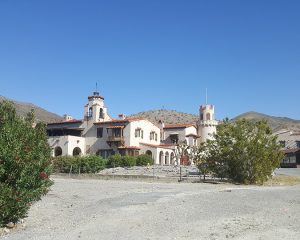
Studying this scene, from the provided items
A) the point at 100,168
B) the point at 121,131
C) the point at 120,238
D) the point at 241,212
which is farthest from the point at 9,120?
the point at 121,131

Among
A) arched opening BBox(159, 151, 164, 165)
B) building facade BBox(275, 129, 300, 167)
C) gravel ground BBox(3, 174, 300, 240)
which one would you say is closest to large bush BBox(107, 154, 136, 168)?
arched opening BBox(159, 151, 164, 165)

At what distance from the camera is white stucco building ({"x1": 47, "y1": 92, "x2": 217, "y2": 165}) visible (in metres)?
69.8

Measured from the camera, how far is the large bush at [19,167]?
15.7 metres

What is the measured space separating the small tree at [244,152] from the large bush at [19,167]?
23.9m

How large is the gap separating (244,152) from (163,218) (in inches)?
924

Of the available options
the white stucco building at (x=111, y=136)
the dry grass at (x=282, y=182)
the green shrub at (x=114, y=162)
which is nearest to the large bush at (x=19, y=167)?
the dry grass at (x=282, y=182)

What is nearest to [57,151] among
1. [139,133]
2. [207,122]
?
[139,133]

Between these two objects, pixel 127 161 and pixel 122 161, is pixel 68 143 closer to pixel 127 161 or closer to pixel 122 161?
pixel 122 161

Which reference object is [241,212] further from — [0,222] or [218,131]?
[218,131]

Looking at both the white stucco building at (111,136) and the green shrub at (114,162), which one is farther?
the white stucco building at (111,136)

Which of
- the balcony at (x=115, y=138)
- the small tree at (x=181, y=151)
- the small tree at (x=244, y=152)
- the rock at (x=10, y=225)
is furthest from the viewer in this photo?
the small tree at (x=181, y=151)

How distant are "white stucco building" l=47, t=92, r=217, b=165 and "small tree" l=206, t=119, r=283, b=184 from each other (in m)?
28.9

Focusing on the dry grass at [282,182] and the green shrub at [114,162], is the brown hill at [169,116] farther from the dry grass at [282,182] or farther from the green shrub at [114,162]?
the dry grass at [282,182]

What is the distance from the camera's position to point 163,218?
16.9 metres
